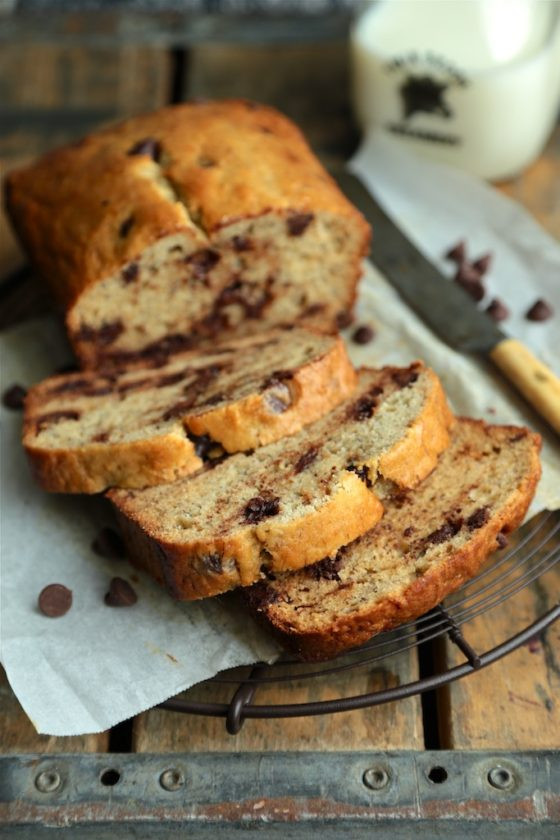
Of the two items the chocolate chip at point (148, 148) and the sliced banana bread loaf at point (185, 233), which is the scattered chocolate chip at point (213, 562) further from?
the chocolate chip at point (148, 148)

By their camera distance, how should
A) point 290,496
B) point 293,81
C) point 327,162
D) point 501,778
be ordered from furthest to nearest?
point 293,81, point 327,162, point 290,496, point 501,778

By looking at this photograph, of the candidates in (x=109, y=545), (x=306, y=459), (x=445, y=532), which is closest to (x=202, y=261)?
(x=306, y=459)

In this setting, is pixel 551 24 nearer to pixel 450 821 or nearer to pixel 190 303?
pixel 190 303

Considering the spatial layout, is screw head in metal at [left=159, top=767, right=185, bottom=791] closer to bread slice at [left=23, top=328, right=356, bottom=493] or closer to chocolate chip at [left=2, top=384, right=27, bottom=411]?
bread slice at [left=23, top=328, right=356, bottom=493]

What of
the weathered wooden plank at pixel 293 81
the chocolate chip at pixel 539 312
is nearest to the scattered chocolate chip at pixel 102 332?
the chocolate chip at pixel 539 312

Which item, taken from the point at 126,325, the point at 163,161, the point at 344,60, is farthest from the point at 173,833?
the point at 344,60

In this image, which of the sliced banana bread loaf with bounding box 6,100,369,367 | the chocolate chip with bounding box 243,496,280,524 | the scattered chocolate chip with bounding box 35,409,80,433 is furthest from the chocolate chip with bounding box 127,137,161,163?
the chocolate chip with bounding box 243,496,280,524

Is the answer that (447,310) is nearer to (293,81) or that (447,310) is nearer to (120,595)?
(120,595)
